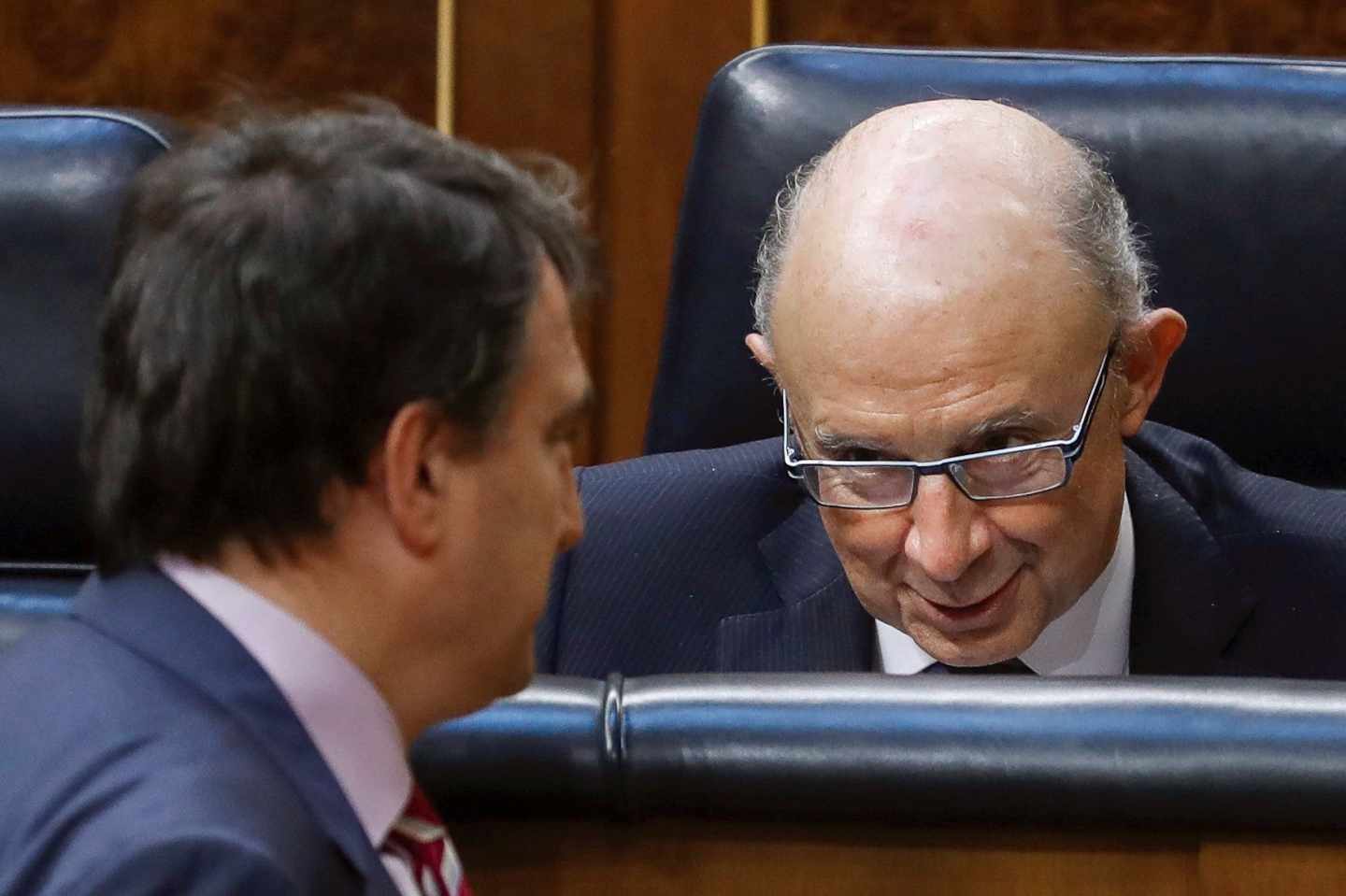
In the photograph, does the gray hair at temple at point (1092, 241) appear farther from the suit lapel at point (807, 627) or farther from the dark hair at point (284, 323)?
the dark hair at point (284, 323)

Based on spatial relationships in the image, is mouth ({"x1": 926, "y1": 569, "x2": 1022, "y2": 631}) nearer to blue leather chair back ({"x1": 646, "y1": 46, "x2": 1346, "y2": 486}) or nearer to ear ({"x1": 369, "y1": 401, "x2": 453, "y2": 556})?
blue leather chair back ({"x1": 646, "y1": 46, "x2": 1346, "y2": 486})

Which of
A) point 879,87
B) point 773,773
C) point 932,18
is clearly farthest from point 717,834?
point 932,18

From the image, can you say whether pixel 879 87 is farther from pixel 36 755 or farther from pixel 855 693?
pixel 36 755

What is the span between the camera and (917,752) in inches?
29.7

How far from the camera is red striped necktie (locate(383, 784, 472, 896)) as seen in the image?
717mm

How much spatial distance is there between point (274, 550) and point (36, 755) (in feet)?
0.36

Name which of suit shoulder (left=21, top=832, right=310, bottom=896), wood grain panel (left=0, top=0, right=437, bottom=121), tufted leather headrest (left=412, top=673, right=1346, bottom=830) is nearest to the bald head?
tufted leather headrest (left=412, top=673, right=1346, bottom=830)

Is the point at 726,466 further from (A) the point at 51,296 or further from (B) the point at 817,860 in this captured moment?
(B) the point at 817,860

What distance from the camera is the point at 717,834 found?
769 millimetres

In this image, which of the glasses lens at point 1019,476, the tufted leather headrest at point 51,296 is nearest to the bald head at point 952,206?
the glasses lens at point 1019,476

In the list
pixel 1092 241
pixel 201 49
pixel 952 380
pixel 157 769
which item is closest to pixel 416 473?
pixel 157 769

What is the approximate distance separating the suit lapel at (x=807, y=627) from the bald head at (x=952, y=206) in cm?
21

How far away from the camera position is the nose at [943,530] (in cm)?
132

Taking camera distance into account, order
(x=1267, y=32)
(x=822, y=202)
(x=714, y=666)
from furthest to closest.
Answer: (x=1267, y=32) → (x=714, y=666) → (x=822, y=202)
